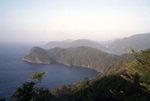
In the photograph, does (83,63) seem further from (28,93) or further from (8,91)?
(28,93)

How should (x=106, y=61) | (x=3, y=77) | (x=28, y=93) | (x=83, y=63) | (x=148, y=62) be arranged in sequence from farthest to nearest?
1. (x=83, y=63)
2. (x=106, y=61)
3. (x=3, y=77)
4. (x=28, y=93)
5. (x=148, y=62)

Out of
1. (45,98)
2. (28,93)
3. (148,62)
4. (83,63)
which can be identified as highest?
(148,62)

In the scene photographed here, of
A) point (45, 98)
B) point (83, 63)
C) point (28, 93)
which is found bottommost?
point (83, 63)

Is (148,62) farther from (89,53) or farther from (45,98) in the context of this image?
(89,53)

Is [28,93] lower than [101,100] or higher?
higher

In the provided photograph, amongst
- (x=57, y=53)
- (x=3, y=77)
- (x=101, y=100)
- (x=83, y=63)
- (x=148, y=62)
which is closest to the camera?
(x=148, y=62)

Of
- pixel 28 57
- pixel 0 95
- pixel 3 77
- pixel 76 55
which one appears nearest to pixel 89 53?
pixel 76 55

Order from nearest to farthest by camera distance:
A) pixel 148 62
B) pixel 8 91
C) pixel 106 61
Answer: pixel 148 62, pixel 8 91, pixel 106 61

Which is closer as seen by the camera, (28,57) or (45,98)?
(45,98)

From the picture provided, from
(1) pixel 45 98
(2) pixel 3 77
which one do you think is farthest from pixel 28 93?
(2) pixel 3 77
